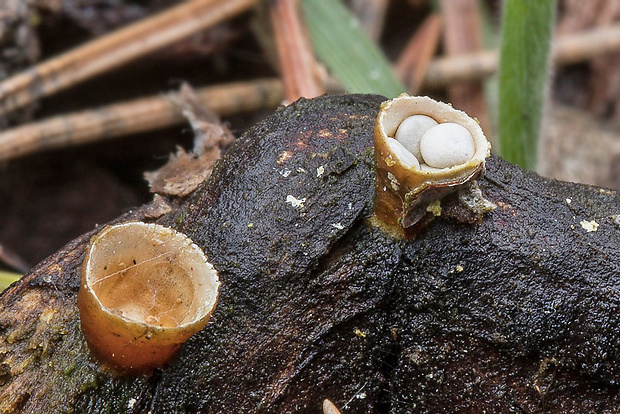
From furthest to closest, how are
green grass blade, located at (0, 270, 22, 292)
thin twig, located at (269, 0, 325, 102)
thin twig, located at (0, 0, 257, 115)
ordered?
thin twig, located at (269, 0, 325, 102) < thin twig, located at (0, 0, 257, 115) < green grass blade, located at (0, 270, 22, 292)

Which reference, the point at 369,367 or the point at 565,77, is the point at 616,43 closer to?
the point at 565,77

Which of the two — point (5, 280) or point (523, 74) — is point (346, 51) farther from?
point (5, 280)

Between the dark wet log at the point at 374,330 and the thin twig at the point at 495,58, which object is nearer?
the dark wet log at the point at 374,330

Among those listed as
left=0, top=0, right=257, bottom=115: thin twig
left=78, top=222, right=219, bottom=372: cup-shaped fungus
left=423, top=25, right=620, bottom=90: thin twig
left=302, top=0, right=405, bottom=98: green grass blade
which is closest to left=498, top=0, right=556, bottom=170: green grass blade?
left=302, top=0, right=405, bottom=98: green grass blade

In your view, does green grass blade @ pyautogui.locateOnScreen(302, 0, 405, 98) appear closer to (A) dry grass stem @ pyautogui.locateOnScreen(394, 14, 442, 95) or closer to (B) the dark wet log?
(A) dry grass stem @ pyautogui.locateOnScreen(394, 14, 442, 95)

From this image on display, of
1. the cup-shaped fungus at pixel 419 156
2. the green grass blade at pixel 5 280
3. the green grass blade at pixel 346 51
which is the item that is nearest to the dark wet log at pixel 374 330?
the cup-shaped fungus at pixel 419 156

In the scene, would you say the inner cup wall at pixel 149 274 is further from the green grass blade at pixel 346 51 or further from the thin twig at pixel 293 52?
the green grass blade at pixel 346 51
